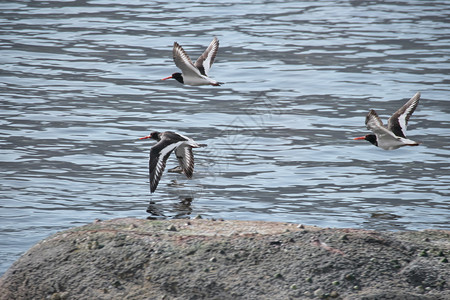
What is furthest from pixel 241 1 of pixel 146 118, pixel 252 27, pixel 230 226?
pixel 230 226

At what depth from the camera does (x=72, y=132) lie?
14.1 metres

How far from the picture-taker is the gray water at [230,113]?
400 inches

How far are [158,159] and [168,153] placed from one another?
33 centimetres

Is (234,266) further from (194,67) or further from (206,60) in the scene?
(206,60)

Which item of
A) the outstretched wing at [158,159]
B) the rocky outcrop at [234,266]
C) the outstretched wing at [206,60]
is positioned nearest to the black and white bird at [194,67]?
the outstretched wing at [206,60]

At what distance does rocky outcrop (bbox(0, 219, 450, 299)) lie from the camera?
19.1ft

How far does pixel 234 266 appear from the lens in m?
6.05

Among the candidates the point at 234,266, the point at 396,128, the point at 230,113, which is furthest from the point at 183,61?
the point at 234,266

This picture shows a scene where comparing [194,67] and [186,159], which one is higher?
[194,67]

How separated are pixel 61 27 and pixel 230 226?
62.0 feet

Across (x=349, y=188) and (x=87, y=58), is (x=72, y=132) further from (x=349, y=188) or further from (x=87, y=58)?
(x=87, y=58)

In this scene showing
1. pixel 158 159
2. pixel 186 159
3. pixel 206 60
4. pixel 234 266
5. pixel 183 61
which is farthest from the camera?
pixel 206 60

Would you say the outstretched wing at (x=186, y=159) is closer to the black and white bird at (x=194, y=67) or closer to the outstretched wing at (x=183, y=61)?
the black and white bird at (x=194, y=67)

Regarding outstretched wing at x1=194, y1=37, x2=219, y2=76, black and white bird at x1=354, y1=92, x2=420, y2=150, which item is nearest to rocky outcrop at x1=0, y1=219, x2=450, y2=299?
black and white bird at x1=354, y1=92, x2=420, y2=150
